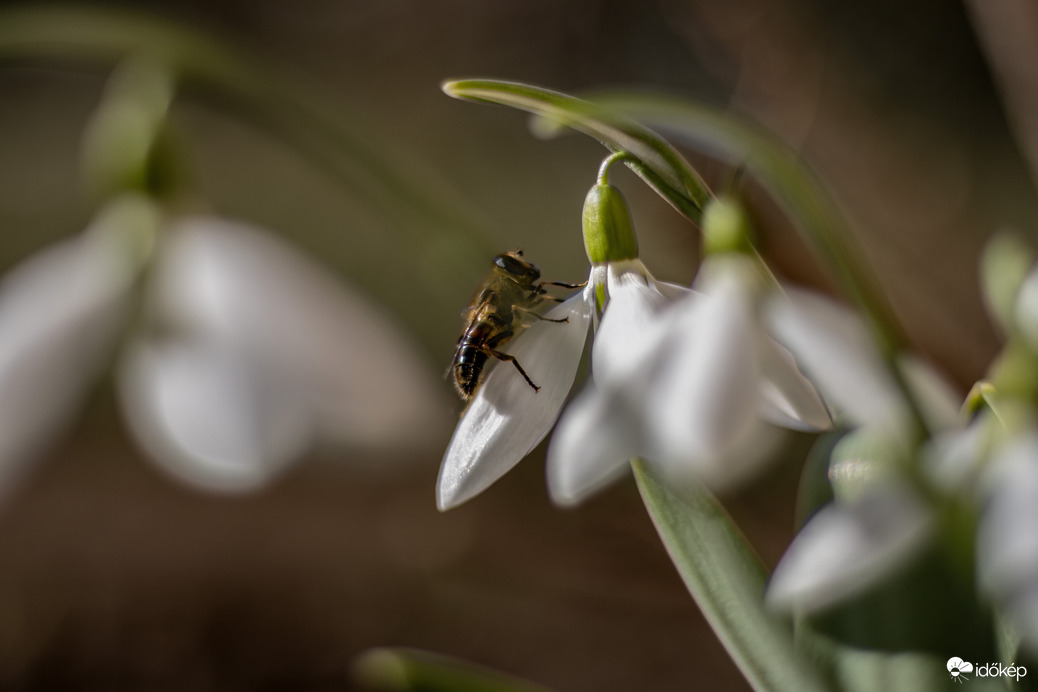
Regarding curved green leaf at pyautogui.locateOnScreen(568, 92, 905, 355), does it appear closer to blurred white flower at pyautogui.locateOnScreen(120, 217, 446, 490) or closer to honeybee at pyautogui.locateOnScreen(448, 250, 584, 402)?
honeybee at pyautogui.locateOnScreen(448, 250, 584, 402)

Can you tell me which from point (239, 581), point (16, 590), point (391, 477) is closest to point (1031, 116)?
point (391, 477)

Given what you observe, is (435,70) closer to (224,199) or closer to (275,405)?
(224,199)

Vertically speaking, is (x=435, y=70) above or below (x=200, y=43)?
above

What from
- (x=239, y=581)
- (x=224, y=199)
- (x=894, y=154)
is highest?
(x=224, y=199)

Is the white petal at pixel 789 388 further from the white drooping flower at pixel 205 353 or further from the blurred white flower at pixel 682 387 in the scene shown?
the white drooping flower at pixel 205 353

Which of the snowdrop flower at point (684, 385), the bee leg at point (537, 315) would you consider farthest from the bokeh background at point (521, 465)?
the snowdrop flower at point (684, 385)

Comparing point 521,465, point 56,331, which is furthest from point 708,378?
point 521,465
